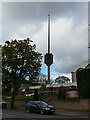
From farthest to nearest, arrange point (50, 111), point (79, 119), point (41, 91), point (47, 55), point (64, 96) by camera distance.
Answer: point (47, 55) < point (41, 91) < point (64, 96) < point (50, 111) < point (79, 119)

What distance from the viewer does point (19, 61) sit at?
4203 centimetres

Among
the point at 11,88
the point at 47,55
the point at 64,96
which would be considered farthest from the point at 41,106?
the point at 47,55

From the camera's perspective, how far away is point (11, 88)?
4594 cm

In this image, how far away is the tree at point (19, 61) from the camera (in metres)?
42.4

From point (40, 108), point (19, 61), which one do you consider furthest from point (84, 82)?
point (19, 61)

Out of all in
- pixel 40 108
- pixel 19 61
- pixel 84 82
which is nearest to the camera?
pixel 40 108

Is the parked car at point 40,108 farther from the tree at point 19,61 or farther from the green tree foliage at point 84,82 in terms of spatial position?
the tree at point 19,61

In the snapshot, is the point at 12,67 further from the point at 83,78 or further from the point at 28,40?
the point at 83,78

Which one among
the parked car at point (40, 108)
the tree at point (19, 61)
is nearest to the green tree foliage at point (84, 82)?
the parked car at point (40, 108)

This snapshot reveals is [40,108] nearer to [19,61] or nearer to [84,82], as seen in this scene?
[84,82]

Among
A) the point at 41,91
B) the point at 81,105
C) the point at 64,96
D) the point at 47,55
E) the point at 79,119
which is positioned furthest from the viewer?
the point at 47,55

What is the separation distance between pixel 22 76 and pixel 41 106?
13392 mm

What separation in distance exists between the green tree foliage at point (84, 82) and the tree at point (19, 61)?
38.5 feet

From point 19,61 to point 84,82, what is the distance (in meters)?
13.2
